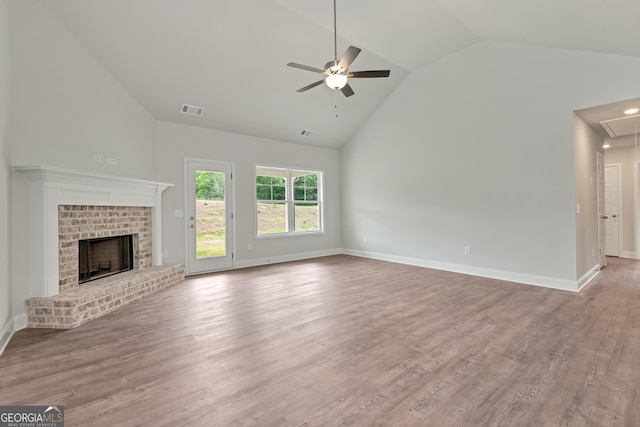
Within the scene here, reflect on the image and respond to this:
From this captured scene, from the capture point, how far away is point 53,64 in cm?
337

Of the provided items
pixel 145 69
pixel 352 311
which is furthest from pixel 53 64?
pixel 352 311

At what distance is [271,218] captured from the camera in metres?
6.68

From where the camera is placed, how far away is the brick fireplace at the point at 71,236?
121 inches

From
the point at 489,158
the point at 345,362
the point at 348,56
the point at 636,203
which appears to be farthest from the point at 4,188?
the point at 636,203

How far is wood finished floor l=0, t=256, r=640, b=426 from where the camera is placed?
1756mm

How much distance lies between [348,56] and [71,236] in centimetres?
383

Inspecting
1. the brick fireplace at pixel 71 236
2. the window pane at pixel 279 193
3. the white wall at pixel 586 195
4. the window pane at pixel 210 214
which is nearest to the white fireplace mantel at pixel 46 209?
the brick fireplace at pixel 71 236

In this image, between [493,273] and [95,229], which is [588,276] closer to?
[493,273]

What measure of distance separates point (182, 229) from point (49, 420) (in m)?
3.87

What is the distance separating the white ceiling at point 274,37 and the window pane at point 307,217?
226cm

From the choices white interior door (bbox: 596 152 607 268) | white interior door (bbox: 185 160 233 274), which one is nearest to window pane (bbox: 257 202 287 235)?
white interior door (bbox: 185 160 233 274)

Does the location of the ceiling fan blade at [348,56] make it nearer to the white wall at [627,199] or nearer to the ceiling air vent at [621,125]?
the ceiling air vent at [621,125]

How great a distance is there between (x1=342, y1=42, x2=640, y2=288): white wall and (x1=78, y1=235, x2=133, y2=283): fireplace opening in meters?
4.87

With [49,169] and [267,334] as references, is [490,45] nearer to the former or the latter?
[267,334]
